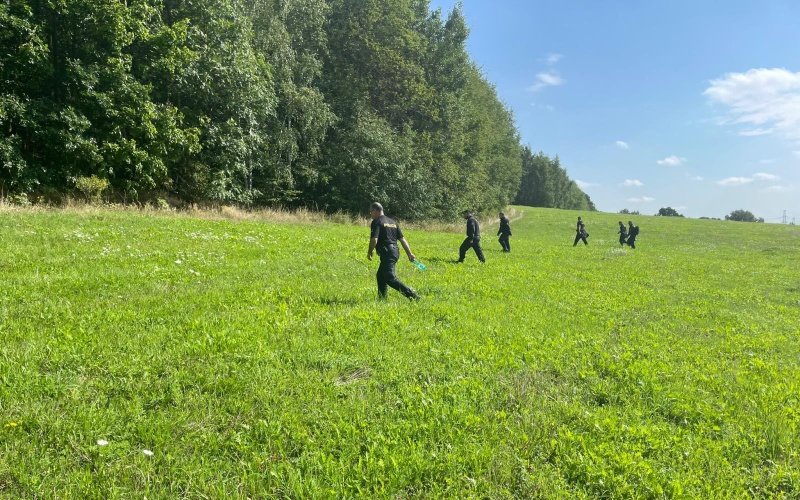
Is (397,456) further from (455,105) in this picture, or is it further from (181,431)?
(455,105)

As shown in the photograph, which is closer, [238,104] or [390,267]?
[390,267]

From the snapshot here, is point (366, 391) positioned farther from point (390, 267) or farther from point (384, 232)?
point (384, 232)

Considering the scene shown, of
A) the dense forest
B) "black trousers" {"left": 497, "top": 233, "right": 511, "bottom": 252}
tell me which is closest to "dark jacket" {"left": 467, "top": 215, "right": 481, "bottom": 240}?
"black trousers" {"left": 497, "top": 233, "right": 511, "bottom": 252}

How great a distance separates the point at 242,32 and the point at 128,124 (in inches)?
328

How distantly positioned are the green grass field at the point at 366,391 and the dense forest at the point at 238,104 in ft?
36.0

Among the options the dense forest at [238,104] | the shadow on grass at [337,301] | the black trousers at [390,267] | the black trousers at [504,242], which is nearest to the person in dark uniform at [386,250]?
the black trousers at [390,267]

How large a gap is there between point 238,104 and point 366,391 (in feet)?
73.8

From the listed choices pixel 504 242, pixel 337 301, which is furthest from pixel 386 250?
pixel 504 242

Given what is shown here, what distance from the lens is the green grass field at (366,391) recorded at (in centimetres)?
333

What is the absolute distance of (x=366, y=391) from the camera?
466cm

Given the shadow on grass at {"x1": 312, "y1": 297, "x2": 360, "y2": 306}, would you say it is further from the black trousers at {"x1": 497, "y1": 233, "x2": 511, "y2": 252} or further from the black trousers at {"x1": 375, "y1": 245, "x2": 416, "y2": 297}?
the black trousers at {"x1": 497, "y1": 233, "x2": 511, "y2": 252}

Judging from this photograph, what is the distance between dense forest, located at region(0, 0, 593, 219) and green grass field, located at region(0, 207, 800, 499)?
1097cm

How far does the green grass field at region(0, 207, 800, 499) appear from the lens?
3.33 meters

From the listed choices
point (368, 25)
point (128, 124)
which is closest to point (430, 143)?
point (368, 25)
